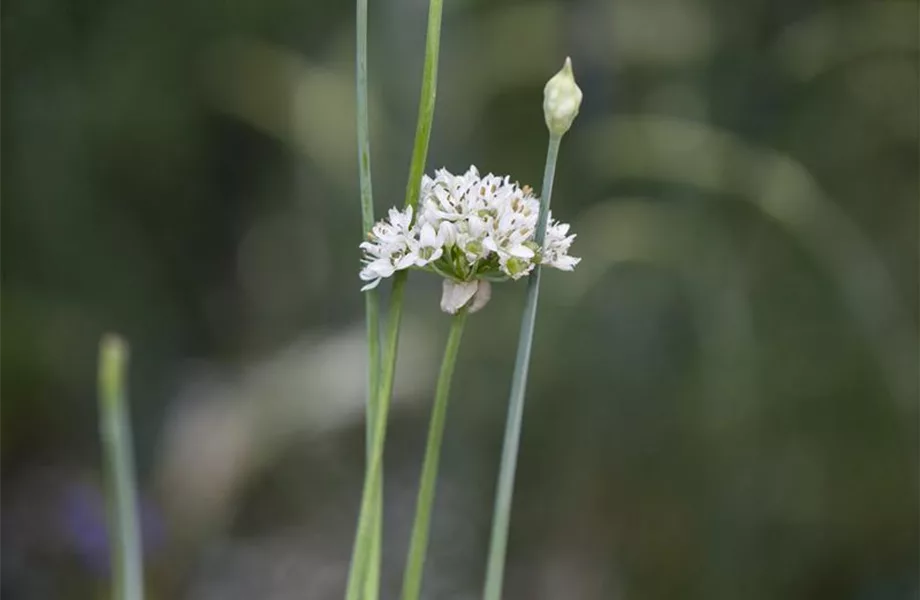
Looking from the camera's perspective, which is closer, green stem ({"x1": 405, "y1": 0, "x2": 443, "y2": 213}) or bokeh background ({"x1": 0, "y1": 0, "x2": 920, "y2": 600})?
green stem ({"x1": 405, "y1": 0, "x2": 443, "y2": 213})

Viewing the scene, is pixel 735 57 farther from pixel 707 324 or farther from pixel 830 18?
pixel 707 324

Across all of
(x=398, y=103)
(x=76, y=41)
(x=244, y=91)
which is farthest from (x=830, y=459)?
(x=76, y=41)

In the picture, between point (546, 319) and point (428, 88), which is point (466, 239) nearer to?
point (428, 88)

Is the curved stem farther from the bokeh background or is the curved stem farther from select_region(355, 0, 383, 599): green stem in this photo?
the bokeh background

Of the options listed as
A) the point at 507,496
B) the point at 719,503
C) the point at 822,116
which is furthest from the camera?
the point at 822,116

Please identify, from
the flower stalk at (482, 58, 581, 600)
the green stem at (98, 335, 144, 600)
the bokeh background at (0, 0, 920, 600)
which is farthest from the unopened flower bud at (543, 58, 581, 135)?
the bokeh background at (0, 0, 920, 600)

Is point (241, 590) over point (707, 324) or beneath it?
beneath

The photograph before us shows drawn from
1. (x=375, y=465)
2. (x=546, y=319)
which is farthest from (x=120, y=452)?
(x=546, y=319)
